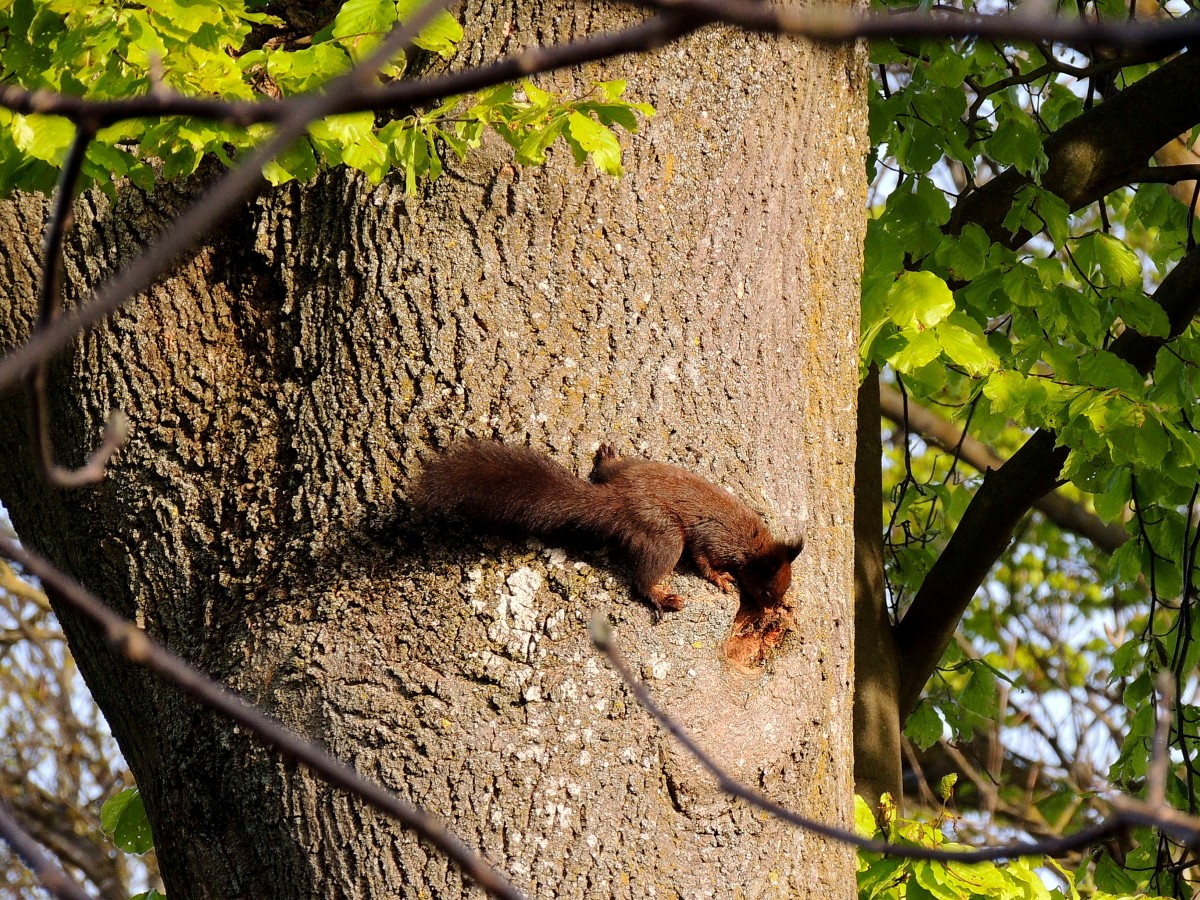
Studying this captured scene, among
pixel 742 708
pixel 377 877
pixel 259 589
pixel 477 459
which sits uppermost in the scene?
pixel 477 459

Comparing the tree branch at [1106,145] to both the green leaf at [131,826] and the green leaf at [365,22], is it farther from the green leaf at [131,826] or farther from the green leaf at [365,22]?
the green leaf at [131,826]

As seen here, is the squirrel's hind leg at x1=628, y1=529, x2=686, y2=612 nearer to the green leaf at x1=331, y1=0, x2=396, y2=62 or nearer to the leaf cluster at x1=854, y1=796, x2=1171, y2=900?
the green leaf at x1=331, y1=0, x2=396, y2=62

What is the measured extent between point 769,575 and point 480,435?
57 cm

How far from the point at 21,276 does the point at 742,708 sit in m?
1.63

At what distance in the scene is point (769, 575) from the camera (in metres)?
2.06

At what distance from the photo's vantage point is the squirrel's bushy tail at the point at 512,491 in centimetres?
185

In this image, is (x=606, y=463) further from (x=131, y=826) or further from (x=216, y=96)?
(x=131, y=826)

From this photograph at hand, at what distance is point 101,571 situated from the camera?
2150 mm

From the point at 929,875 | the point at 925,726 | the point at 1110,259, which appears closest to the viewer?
the point at 929,875

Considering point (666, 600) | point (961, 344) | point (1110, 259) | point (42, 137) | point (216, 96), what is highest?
point (1110, 259)

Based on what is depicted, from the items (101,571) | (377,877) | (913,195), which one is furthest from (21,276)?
(913,195)

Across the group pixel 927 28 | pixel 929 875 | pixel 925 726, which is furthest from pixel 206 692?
pixel 925 726

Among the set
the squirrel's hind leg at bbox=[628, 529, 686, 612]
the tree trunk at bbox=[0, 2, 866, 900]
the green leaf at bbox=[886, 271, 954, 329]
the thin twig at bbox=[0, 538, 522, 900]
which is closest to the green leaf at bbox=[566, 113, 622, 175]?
the tree trunk at bbox=[0, 2, 866, 900]

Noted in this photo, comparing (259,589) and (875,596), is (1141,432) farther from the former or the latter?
(259,589)
